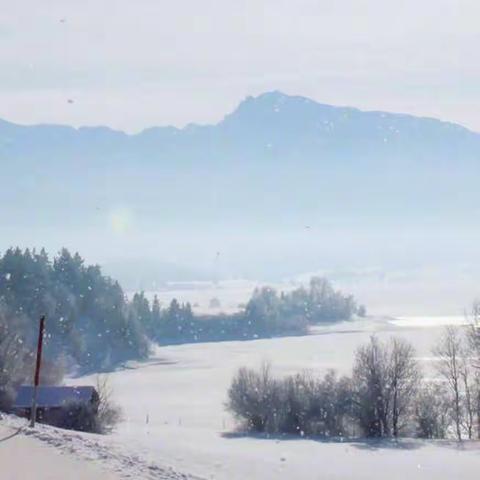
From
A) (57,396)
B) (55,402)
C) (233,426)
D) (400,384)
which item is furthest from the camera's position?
(233,426)

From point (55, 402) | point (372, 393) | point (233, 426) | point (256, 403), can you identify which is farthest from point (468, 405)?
point (55, 402)

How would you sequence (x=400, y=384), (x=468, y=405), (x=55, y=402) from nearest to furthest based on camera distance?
(x=55, y=402)
(x=468, y=405)
(x=400, y=384)

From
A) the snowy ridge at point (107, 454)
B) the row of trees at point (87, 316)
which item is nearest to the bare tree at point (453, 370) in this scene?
the snowy ridge at point (107, 454)

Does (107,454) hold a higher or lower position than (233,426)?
higher

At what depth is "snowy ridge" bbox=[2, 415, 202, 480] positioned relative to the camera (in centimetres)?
1727

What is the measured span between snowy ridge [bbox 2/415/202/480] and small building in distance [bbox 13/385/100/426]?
91.1 feet

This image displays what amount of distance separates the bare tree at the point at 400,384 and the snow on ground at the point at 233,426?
360 inches

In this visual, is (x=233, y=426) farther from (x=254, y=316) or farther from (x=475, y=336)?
(x=254, y=316)

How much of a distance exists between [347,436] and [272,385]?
7.83 metres

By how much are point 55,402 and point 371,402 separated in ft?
73.1

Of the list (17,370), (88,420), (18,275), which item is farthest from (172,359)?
(88,420)

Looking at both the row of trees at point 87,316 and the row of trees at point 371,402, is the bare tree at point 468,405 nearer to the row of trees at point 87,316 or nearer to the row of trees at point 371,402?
the row of trees at point 371,402

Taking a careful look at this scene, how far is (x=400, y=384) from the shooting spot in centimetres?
6031

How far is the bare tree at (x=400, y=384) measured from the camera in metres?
59.2
